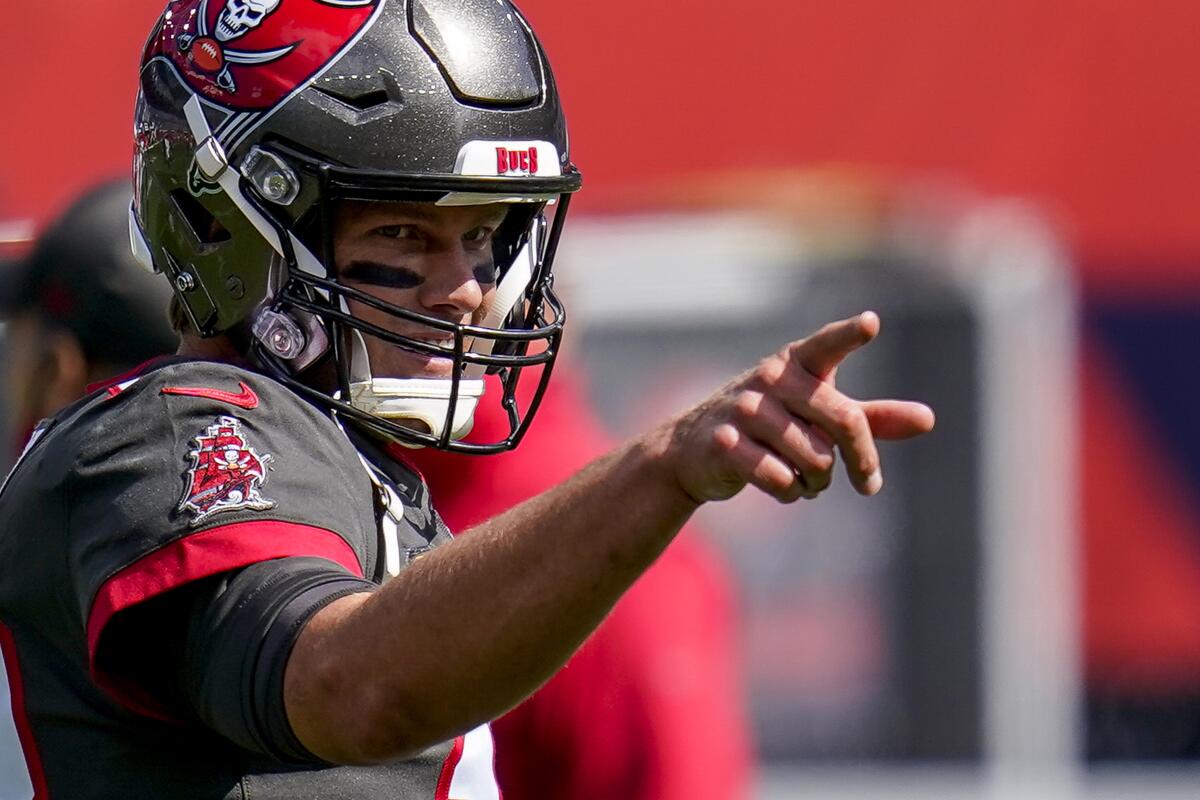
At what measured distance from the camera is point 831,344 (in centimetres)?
136

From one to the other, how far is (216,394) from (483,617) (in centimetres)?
41

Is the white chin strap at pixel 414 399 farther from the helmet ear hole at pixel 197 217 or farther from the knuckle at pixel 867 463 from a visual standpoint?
the knuckle at pixel 867 463

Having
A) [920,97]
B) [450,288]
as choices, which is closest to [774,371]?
[450,288]

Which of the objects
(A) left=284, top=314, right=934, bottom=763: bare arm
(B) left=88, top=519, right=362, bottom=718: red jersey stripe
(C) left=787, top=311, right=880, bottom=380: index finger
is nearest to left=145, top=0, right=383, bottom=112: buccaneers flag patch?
(B) left=88, top=519, right=362, bottom=718: red jersey stripe

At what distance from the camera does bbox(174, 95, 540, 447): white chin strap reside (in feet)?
6.50

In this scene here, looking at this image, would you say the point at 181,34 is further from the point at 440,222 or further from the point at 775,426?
the point at 775,426

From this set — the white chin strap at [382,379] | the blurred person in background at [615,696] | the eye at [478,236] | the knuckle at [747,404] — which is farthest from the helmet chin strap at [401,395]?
the blurred person in background at [615,696]

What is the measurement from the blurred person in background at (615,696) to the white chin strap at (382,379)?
36.3 inches

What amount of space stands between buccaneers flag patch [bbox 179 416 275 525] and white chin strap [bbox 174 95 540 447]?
0.95 ft

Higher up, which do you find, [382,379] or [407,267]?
[407,267]

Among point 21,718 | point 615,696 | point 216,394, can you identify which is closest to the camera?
point 216,394

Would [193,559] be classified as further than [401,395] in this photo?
No

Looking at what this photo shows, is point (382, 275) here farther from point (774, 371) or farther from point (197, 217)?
point (774, 371)

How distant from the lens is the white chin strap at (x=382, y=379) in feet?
6.50
